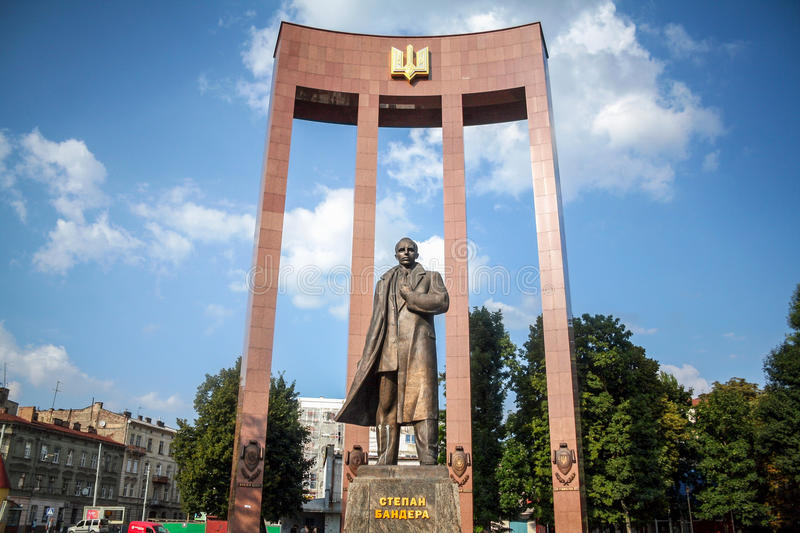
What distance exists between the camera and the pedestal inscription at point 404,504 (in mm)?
6039

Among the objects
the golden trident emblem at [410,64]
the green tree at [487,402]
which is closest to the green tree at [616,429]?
the green tree at [487,402]

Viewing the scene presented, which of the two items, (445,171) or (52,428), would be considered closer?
(445,171)

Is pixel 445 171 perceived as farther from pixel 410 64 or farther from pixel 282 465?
pixel 282 465

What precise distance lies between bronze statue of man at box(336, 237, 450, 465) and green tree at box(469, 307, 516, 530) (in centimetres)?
2063

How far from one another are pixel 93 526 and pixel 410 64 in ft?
79.7

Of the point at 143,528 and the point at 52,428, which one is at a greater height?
the point at 52,428

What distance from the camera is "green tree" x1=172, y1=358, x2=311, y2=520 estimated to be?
27469mm

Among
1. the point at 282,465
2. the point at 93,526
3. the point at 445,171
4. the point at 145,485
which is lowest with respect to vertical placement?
the point at 93,526

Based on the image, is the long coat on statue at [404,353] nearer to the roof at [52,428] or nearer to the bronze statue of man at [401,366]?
the bronze statue of man at [401,366]

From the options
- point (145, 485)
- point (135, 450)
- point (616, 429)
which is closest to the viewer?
point (616, 429)

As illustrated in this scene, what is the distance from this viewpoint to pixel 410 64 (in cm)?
2328

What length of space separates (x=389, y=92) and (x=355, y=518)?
63.6 feet

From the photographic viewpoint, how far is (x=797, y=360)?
27.7m

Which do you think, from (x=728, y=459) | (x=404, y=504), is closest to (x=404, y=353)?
(x=404, y=504)
